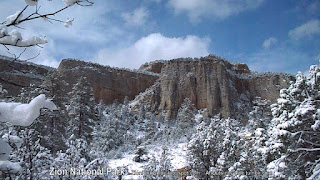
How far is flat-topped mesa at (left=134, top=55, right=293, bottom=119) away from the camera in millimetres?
53438

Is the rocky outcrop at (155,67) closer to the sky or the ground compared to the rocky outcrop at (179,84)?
closer to the sky

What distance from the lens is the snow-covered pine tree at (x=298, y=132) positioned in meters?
8.73

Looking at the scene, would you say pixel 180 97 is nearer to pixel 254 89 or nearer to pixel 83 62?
pixel 254 89

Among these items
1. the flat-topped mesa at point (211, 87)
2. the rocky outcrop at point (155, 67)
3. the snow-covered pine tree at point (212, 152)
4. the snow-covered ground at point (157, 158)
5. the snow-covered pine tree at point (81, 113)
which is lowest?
the snow-covered ground at point (157, 158)

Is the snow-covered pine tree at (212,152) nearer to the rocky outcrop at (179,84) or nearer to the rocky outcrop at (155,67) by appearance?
the rocky outcrop at (179,84)

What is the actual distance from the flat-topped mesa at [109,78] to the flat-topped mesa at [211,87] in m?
5.34

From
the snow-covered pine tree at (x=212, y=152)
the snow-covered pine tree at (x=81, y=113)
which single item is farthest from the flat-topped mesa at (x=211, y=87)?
the snow-covered pine tree at (x=212, y=152)

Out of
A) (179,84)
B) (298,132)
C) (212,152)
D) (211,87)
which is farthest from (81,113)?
(211,87)

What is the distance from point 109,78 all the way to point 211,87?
75.0ft

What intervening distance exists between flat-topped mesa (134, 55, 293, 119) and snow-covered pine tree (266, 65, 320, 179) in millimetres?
40352

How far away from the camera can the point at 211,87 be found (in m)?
55.9

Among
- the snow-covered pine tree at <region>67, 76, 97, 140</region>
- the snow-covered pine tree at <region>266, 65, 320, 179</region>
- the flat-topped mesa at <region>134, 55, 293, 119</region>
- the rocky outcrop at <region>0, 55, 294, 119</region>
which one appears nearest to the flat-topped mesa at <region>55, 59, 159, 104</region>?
the rocky outcrop at <region>0, 55, 294, 119</region>

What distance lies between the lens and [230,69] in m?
65.5

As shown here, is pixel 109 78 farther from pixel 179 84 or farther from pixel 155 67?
pixel 179 84
